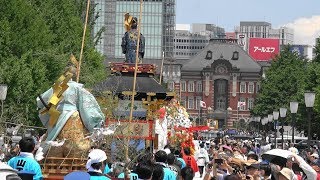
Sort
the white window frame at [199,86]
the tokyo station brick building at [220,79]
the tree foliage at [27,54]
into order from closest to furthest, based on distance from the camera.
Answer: the tree foliage at [27,54], the tokyo station brick building at [220,79], the white window frame at [199,86]

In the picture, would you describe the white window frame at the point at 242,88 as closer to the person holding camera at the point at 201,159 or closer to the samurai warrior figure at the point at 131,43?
the person holding camera at the point at 201,159

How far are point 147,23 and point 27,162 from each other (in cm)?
16977

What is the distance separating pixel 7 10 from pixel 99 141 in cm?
2726

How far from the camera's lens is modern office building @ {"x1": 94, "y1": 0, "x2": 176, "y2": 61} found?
183m

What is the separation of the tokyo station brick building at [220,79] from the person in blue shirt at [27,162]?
16548 cm

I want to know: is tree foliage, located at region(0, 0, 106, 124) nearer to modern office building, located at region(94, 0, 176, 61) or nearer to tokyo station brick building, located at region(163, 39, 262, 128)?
tokyo station brick building, located at region(163, 39, 262, 128)

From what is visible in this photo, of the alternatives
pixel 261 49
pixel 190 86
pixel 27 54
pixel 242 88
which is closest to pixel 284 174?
pixel 27 54

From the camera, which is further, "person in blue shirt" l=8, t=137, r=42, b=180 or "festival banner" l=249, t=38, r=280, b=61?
"festival banner" l=249, t=38, r=280, b=61

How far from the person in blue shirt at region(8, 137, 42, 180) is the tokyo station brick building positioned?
543 feet

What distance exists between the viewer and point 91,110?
16.5 meters

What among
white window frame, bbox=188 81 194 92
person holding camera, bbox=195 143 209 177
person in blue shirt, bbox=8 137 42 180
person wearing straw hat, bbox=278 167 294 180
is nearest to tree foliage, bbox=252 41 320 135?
person holding camera, bbox=195 143 209 177

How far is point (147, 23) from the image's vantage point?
182 meters

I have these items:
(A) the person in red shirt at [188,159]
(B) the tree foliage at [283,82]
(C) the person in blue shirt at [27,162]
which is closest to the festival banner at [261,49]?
(B) the tree foliage at [283,82]

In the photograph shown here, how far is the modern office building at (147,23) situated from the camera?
7190 inches
